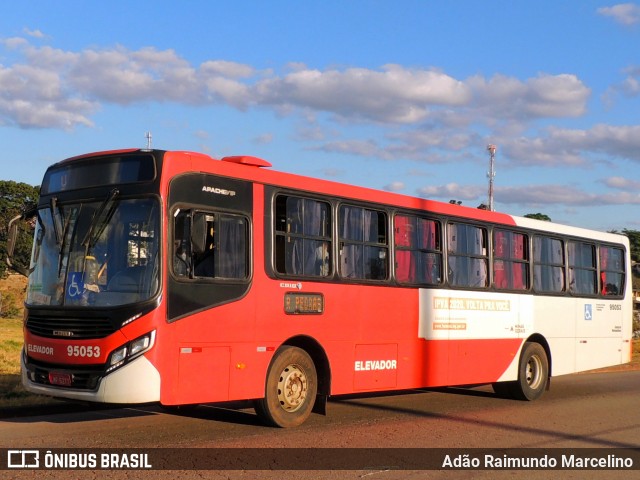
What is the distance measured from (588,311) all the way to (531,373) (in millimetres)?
2264

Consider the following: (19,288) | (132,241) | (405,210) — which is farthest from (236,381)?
(19,288)

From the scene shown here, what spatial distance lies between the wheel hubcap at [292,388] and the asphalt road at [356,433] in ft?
1.18

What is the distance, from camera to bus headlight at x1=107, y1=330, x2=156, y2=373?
30.3 feet

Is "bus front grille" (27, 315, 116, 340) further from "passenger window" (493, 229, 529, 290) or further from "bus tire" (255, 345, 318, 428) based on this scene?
"passenger window" (493, 229, 529, 290)

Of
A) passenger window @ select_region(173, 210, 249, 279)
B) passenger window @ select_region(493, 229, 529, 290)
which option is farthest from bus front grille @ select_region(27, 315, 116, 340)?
passenger window @ select_region(493, 229, 529, 290)

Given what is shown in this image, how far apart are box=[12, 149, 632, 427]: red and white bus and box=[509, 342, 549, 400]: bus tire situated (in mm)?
749

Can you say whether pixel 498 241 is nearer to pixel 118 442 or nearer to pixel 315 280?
pixel 315 280

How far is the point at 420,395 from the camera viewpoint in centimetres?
1550

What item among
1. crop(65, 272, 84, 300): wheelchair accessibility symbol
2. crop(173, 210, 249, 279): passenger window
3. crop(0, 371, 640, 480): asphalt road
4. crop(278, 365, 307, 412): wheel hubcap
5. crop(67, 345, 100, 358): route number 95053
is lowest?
crop(0, 371, 640, 480): asphalt road

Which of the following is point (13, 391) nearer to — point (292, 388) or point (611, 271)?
point (292, 388)

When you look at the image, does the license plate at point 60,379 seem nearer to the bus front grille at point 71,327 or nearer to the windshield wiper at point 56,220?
the bus front grille at point 71,327

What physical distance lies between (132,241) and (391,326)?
446cm

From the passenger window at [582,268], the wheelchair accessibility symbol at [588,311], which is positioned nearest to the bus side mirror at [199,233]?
the passenger window at [582,268]

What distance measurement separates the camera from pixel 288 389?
1091cm
